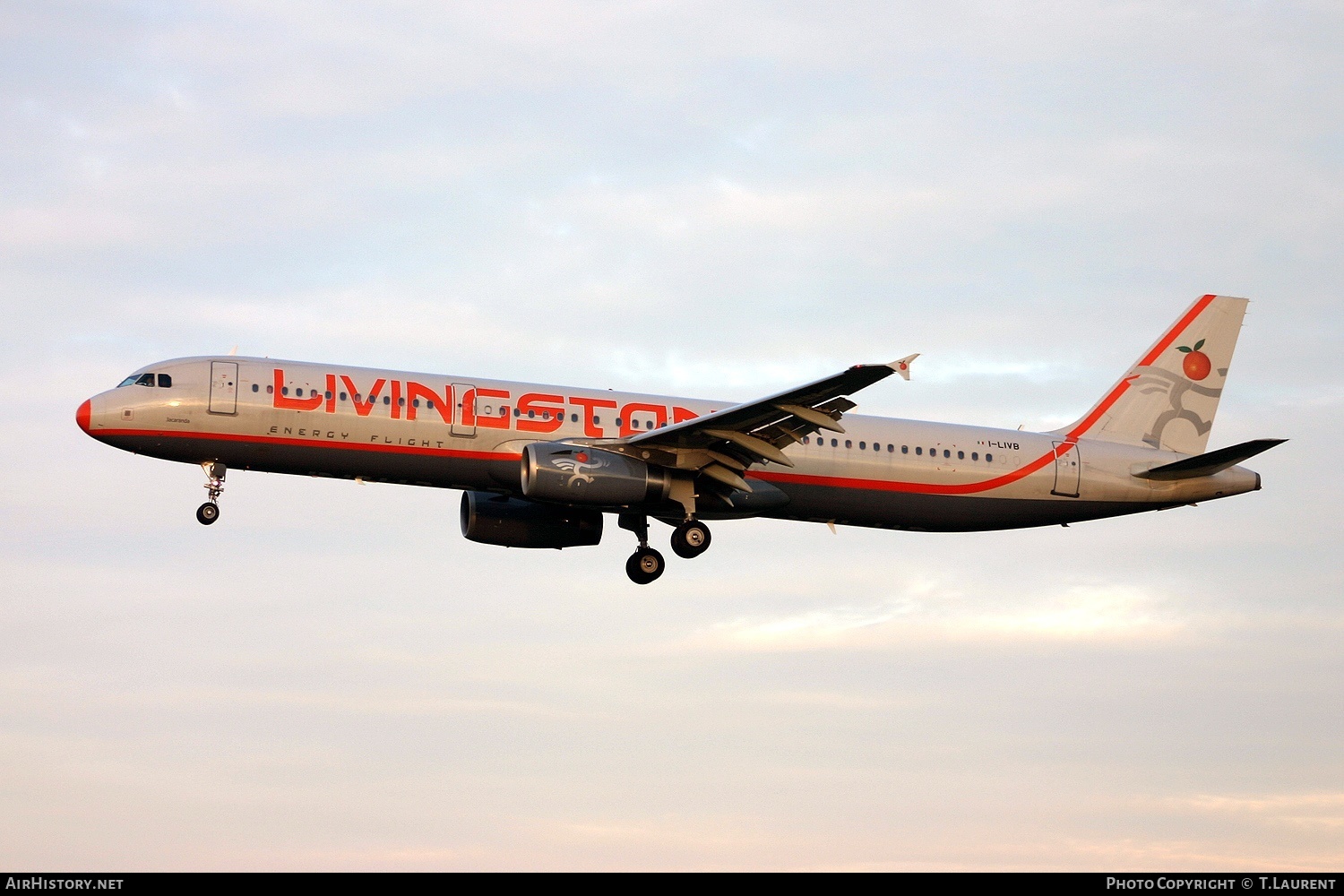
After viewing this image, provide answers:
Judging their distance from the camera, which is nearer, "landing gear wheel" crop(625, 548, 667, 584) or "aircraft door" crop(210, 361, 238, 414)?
"aircraft door" crop(210, 361, 238, 414)

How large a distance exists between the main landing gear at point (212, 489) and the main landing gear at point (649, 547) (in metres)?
10.9

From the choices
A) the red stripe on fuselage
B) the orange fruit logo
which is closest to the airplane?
the red stripe on fuselage

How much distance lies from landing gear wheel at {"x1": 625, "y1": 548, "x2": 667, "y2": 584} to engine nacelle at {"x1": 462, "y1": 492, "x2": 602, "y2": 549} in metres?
1.83

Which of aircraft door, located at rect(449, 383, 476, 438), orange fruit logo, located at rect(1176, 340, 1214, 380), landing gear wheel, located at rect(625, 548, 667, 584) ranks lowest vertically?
landing gear wheel, located at rect(625, 548, 667, 584)

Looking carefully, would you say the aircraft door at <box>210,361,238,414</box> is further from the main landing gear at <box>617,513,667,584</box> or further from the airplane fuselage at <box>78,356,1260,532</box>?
the main landing gear at <box>617,513,667,584</box>

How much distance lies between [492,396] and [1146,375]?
810 inches

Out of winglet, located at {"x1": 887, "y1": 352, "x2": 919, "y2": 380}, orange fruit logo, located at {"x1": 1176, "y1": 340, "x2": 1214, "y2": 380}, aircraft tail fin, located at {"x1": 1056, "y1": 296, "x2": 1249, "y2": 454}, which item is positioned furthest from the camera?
orange fruit logo, located at {"x1": 1176, "y1": 340, "x2": 1214, "y2": 380}

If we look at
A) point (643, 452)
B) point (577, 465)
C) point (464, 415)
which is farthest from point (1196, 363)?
point (464, 415)

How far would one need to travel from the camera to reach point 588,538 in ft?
151

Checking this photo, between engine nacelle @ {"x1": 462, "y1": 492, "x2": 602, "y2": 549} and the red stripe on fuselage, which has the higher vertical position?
the red stripe on fuselage

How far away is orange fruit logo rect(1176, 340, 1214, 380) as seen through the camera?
49.1 meters

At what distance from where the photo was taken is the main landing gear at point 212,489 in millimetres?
40344

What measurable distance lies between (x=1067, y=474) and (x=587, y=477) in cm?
1468
